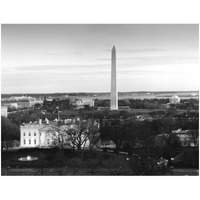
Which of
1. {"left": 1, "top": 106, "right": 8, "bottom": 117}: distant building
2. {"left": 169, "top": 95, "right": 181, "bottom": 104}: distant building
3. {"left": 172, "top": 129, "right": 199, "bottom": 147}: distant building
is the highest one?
{"left": 169, "top": 95, "right": 181, "bottom": 104}: distant building

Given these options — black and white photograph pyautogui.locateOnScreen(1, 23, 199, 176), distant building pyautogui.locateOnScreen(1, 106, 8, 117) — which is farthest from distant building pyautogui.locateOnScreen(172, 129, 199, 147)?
distant building pyautogui.locateOnScreen(1, 106, 8, 117)

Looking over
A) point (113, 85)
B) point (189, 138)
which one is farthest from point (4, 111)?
point (189, 138)

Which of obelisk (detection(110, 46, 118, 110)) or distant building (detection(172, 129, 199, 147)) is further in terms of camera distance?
obelisk (detection(110, 46, 118, 110))

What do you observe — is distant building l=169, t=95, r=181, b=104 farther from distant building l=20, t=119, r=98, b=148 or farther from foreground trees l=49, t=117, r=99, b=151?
distant building l=20, t=119, r=98, b=148

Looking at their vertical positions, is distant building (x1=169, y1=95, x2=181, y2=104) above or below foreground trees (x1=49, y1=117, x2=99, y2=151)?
above

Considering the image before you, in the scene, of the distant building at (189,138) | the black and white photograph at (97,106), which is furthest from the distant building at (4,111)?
the distant building at (189,138)

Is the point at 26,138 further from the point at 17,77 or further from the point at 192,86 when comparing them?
the point at 192,86

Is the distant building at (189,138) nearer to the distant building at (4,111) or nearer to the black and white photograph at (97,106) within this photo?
the black and white photograph at (97,106)

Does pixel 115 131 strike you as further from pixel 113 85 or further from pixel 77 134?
pixel 113 85
